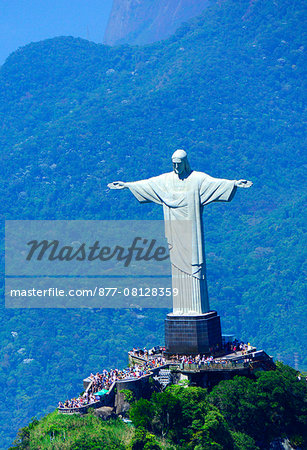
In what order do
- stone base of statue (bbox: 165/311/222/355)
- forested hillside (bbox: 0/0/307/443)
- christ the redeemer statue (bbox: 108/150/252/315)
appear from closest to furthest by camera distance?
stone base of statue (bbox: 165/311/222/355) → christ the redeemer statue (bbox: 108/150/252/315) → forested hillside (bbox: 0/0/307/443)

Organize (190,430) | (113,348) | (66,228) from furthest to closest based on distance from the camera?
(66,228) < (113,348) < (190,430)

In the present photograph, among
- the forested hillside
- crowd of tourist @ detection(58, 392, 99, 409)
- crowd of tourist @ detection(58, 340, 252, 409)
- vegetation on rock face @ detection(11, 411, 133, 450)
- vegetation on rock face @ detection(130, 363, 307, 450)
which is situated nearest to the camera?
vegetation on rock face @ detection(11, 411, 133, 450)

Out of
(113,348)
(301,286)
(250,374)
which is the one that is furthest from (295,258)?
(250,374)

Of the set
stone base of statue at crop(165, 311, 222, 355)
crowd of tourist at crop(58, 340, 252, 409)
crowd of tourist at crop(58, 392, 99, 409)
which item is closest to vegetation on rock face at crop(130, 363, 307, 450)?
crowd of tourist at crop(58, 340, 252, 409)

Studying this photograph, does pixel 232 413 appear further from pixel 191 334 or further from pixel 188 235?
pixel 188 235

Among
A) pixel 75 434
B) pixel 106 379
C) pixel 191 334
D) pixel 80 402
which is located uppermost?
pixel 191 334

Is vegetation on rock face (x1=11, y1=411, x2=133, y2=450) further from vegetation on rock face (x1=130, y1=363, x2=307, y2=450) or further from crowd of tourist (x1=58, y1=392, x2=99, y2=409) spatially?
vegetation on rock face (x1=130, y1=363, x2=307, y2=450)

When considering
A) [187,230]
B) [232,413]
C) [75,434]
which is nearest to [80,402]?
[75,434]

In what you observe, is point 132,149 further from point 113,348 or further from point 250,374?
point 250,374
